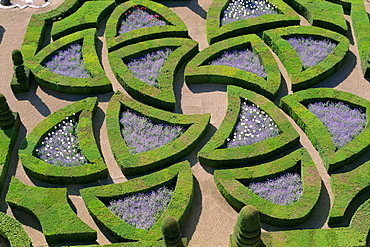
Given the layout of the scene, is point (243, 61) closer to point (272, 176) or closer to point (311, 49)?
point (311, 49)

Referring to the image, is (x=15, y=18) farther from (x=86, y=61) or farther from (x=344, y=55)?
(x=344, y=55)

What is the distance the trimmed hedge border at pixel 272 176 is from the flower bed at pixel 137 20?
14.4 meters

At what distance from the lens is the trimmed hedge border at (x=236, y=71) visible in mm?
32188

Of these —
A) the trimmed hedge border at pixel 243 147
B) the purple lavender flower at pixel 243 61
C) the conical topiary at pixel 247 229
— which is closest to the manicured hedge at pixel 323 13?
the purple lavender flower at pixel 243 61

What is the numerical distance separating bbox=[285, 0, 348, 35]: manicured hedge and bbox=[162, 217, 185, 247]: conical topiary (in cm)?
2092

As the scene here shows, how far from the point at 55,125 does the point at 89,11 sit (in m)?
11.3

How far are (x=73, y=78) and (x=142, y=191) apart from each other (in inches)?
398

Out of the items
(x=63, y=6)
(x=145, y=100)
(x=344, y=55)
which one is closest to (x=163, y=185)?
(x=145, y=100)

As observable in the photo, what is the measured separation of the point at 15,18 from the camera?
38812 millimetres

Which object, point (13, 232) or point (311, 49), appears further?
point (311, 49)

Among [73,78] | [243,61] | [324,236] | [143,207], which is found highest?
[243,61]

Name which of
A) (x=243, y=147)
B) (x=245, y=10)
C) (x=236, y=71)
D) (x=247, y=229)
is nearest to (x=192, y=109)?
(x=236, y=71)

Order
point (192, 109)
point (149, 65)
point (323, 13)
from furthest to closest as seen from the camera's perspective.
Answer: point (323, 13)
point (149, 65)
point (192, 109)

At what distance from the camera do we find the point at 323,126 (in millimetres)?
29531
